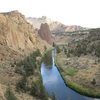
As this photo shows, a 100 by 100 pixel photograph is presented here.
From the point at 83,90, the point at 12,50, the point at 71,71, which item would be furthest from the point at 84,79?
the point at 12,50

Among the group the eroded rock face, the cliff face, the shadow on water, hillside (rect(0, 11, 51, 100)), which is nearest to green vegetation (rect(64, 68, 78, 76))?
the shadow on water

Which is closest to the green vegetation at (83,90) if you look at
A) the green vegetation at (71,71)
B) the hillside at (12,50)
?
the green vegetation at (71,71)

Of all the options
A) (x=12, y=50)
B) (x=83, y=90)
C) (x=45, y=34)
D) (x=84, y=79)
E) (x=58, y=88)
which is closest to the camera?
(x=83, y=90)

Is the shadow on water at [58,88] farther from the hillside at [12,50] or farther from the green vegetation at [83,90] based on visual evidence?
the hillside at [12,50]

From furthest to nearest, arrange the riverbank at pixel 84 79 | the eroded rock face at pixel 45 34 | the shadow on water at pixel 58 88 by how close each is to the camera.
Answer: the eroded rock face at pixel 45 34, the riverbank at pixel 84 79, the shadow on water at pixel 58 88

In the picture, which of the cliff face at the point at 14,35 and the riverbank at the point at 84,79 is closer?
Result: the riverbank at the point at 84,79

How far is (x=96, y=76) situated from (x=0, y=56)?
33.1 m

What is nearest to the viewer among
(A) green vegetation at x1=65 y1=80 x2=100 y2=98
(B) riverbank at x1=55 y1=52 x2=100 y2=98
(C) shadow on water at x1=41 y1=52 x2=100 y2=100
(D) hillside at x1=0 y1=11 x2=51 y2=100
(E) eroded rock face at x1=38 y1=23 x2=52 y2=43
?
(A) green vegetation at x1=65 y1=80 x2=100 y2=98

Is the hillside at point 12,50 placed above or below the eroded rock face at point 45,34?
above

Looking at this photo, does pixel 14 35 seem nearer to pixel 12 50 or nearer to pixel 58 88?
pixel 12 50

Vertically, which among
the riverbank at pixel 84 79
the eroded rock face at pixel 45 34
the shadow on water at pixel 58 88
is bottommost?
the eroded rock face at pixel 45 34

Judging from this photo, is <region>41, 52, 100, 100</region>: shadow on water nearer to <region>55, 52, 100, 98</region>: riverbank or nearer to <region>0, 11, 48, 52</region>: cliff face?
<region>55, 52, 100, 98</region>: riverbank

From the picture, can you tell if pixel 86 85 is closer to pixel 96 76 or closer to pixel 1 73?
pixel 96 76

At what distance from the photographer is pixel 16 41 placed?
10350 centimetres
